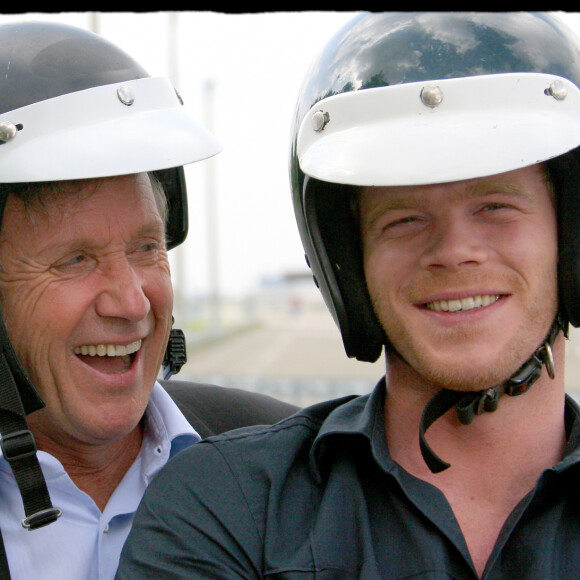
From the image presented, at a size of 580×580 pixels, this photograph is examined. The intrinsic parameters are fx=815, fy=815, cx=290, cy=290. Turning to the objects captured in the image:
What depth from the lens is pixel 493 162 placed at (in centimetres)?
159

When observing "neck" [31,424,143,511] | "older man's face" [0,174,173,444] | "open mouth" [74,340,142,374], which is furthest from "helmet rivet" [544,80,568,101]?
"neck" [31,424,143,511]

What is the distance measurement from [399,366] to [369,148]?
20.2 inches

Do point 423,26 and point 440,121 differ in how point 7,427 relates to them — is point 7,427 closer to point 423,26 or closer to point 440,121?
point 440,121

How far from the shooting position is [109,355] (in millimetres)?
2113

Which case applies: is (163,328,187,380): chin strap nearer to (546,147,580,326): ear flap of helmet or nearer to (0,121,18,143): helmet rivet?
(0,121,18,143): helmet rivet

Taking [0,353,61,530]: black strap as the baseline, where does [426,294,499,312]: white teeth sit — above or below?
above

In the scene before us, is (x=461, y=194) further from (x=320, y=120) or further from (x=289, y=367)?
(x=289, y=367)

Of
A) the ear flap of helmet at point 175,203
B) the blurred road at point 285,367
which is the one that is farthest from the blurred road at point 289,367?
the ear flap of helmet at point 175,203

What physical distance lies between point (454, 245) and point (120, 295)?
2.79 ft

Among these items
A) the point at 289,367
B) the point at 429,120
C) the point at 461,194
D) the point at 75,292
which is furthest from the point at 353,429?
the point at 289,367

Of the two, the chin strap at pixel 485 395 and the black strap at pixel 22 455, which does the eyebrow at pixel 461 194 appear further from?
the black strap at pixel 22 455

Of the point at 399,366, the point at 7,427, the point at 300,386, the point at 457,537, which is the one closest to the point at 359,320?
the point at 399,366

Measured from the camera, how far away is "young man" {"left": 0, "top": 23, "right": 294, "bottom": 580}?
77.1 inches

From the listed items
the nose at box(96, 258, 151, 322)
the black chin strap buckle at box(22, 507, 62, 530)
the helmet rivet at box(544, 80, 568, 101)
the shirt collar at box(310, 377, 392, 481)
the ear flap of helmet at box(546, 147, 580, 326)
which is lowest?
the black chin strap buckle at box(22, 507, 62, 530)
